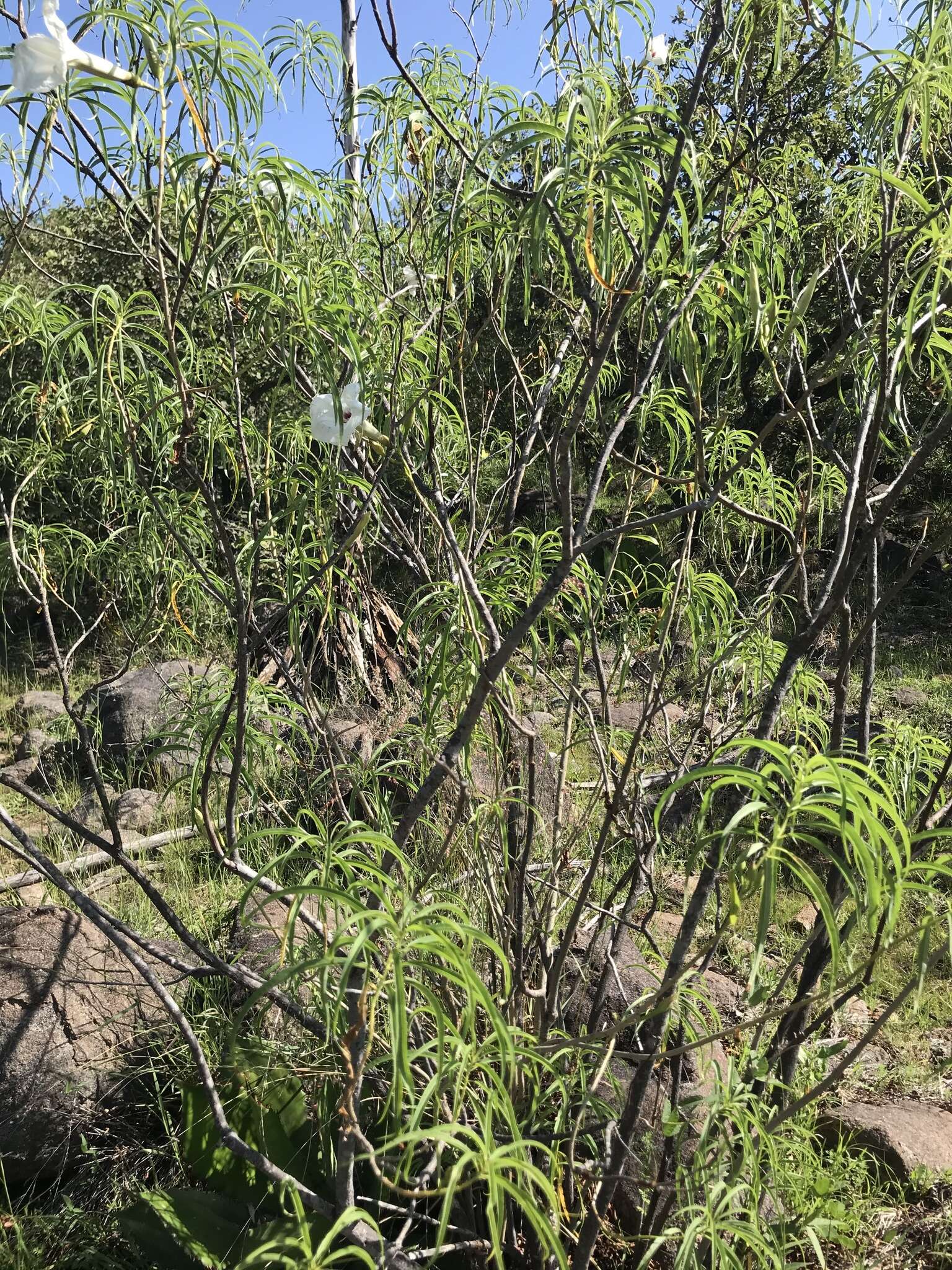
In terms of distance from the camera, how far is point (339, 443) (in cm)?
106

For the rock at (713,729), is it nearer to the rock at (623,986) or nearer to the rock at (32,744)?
the rock at (623,986)

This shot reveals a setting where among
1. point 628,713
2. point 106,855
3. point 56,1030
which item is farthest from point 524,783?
point 628,713

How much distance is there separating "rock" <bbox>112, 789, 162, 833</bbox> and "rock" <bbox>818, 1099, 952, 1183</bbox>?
2.19 metres

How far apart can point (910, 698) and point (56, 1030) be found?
3454 mm

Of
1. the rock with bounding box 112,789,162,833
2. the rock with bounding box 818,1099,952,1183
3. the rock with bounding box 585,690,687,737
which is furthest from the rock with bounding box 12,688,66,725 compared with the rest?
the rock with bounding box 818,1099,952,1183

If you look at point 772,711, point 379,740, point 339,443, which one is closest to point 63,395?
point 339,443

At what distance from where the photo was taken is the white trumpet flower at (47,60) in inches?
36.4

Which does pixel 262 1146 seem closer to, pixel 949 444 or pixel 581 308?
pixel 581 308

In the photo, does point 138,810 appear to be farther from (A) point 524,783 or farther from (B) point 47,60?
(B) point 47,60

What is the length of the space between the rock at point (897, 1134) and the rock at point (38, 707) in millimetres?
3575

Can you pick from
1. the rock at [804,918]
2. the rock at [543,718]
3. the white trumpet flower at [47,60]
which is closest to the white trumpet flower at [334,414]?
the white trumpet flower at [47,60]

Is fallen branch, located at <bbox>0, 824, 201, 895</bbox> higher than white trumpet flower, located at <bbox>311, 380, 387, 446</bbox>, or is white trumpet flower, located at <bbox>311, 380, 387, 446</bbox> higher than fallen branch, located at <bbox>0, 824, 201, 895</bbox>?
white trumpet flower, located at <bbox>311, 380, 387, 446</bbox>

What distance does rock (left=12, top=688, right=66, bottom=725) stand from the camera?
4465 mm

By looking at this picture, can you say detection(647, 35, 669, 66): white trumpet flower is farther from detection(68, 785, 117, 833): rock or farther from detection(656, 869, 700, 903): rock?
detection(68, 785, 117, 833): rock
